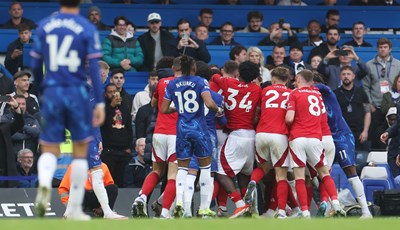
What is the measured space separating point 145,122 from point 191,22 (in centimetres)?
424

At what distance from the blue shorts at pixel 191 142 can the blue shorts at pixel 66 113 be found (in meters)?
4.13

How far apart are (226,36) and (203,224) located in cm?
1049

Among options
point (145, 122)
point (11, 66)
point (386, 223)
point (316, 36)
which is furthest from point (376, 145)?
point (386, 223)

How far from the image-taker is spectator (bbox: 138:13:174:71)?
20.9 meters

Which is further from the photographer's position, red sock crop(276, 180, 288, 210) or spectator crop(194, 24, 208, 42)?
spectator crop(194, 24, 208, 42)

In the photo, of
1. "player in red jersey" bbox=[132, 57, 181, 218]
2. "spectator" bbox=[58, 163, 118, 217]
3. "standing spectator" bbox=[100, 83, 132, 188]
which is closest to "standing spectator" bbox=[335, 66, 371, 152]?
"standing spectator" bbox=[100, 83, 132, 188]

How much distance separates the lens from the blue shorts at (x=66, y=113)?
11383 millimetres

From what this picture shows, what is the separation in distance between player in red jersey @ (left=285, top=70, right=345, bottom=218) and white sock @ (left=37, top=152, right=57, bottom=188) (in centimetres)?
522

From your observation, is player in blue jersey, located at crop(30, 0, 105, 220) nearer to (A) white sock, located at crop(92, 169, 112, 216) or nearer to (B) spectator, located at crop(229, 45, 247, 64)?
(A) white sock, located at crop(92, 169, 112, 216)

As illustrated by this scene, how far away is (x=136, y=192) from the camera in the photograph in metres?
17.9

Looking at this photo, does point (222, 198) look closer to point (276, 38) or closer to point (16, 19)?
point (276, 38)

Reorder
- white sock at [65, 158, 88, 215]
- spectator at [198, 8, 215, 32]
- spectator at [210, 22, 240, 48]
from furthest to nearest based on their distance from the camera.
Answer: spectator at [198, 8, 215, 32]
spectator at [210, 22, 240, 48]
white sock at [65, 158, 88, 215]

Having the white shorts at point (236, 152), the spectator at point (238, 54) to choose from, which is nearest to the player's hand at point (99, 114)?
the white shorts at point (236, 152)

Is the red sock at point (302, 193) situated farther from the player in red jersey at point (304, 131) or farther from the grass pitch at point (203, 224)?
Result: the grass pitch at point (203, 224)
